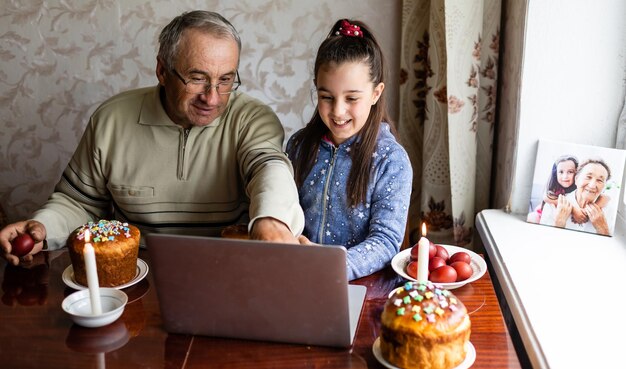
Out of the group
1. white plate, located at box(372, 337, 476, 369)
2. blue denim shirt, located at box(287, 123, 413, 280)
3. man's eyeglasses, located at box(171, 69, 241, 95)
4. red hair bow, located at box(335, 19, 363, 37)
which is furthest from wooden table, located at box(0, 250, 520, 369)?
red hair bow, located at box(335, 19, 363, 37)

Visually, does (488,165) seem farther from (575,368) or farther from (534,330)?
(575,368)

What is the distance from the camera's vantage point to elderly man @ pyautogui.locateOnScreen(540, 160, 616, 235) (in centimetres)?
183

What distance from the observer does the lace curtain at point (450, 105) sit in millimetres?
2172

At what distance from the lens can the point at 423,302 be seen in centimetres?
112

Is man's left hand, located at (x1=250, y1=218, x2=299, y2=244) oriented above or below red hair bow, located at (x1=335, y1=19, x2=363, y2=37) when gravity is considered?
below

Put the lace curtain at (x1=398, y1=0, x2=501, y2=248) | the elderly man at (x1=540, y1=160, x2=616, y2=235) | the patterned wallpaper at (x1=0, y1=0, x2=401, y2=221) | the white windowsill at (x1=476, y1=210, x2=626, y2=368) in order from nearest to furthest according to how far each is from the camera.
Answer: the white windowsill at (x1=476, y1=210, x2=626, y2=368), the elderly man at (x1=540, y1=160, x2=616, y2=235), the lace curtain at (x1=398, y1=0, x2=501, y2=248), the patterned wallpaper at (x1=0, y1=0, x2=401, y2=221)

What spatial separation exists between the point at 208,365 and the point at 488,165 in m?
1.53

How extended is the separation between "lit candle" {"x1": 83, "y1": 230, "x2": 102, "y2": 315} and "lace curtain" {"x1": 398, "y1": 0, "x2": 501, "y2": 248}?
1345 mm

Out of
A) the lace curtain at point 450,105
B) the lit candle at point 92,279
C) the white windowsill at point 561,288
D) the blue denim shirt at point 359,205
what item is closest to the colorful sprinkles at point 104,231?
the lit candle at point 92,279

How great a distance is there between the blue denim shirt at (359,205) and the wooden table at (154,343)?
35 centimetres

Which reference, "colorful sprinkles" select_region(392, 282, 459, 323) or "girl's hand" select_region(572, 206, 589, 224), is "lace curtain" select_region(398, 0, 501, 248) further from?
"colorful sprinkles" select_region(392, 282, 459, 323)

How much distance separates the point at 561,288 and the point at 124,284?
100cm

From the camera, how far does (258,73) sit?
257 cm

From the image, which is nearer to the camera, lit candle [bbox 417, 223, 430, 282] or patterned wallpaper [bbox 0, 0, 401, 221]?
lit candle [bbox 417, 223, 430, 282]
